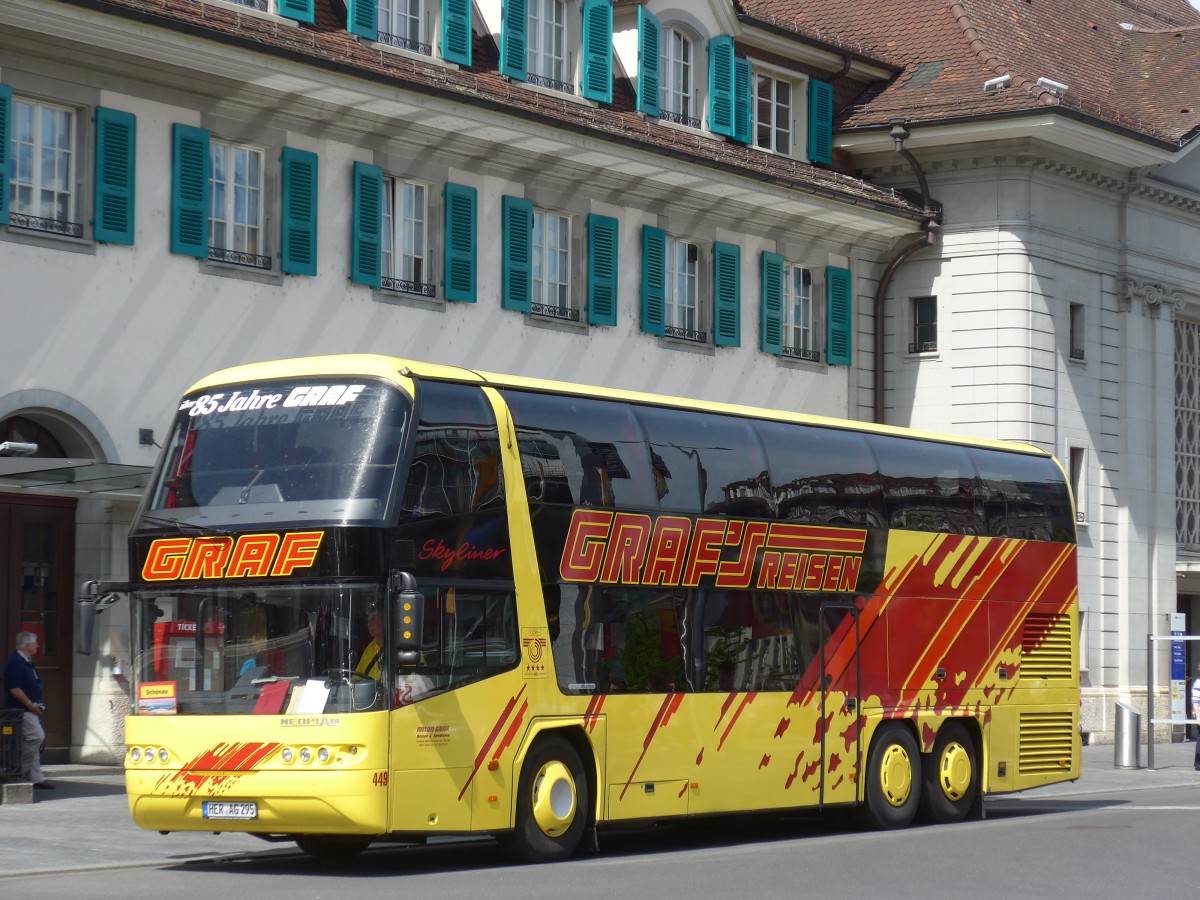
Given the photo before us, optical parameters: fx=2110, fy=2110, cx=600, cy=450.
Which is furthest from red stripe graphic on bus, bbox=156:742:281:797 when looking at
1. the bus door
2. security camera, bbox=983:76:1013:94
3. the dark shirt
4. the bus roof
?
security camera, bbox=983:76:1013:94

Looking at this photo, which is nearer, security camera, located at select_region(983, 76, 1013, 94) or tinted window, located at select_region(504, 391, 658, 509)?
tinted window, located at select_region(504, 391, 658, 509)

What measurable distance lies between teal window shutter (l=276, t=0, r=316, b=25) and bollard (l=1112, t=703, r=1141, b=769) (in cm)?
1503

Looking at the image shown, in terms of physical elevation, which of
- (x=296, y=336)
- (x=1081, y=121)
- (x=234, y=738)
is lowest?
(x=234, y=738)

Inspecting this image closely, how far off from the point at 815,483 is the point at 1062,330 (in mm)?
18074

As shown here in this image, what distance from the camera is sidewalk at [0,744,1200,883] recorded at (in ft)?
51.2

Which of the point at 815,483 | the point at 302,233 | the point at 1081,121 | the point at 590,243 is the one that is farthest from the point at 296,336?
the point at 1081,121

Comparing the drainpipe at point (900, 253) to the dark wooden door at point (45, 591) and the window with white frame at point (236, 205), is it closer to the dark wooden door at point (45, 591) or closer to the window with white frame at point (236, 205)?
the window with white frame at point (236, 205)

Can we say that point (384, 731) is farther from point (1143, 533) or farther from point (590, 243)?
point (1143, 533)

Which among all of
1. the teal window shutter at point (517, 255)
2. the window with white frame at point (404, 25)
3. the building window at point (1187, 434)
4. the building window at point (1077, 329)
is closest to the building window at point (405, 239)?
the teal window shutter at point (517, 255)

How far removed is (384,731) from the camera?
14516 mm

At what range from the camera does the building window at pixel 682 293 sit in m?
31.5

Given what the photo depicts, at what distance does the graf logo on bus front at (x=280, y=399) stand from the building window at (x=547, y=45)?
13.9 meters

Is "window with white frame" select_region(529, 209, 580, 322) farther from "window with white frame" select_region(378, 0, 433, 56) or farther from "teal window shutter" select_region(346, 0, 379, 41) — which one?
"teal window shutter" select_region(346, 0, 379, 41)

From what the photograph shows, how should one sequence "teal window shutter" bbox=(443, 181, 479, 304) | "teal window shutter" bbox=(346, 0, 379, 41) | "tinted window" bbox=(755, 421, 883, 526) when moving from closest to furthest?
"tinted window" bbox=(755, 421, 883, 526) → "teal window shutter" bbox=(346, 0, 379, 41) → "teal window shutter" bbox=(443, 181, 479, 304)
